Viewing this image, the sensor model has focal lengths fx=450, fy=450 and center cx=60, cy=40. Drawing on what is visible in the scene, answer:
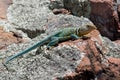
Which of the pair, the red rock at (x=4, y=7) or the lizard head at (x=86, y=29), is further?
the red rock at (x=4, y=7)

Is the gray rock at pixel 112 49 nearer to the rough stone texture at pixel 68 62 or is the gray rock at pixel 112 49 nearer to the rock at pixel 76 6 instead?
the rough stone texture at pixel 68 62

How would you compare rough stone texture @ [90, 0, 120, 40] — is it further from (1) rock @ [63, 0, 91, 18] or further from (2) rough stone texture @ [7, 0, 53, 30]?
(2) rough stone texture @ [7, 0, 53, 30]

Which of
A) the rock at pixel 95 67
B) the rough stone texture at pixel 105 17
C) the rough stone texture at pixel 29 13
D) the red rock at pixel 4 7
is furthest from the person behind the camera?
the rough stone texture at pixel 105 17

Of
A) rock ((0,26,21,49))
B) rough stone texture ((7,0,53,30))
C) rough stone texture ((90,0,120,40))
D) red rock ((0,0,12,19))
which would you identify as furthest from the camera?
rough stone texture ((90,0,120,40))

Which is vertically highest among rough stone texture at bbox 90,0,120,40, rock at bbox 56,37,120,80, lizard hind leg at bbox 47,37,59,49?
lizard hind leg at bbox 47,37,59,49

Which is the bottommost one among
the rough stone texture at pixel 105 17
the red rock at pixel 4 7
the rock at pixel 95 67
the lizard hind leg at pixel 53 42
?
the rough stone texture at pixel 105 17

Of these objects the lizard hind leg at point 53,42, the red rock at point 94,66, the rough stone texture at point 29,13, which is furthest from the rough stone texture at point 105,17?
the red rock at point 94,66

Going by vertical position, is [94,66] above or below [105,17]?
above

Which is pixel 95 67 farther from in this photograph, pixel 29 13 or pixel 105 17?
pixel 105 17

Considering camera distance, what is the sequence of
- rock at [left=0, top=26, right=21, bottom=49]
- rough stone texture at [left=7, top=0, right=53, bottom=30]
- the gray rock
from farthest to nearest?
rough stone texture at [left=7, top=0, right=53, bottom=30], rock at [left=0, top=26, right=21, bottom=49], the gray rock

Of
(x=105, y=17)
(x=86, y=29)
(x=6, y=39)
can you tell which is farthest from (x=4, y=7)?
(x=105, y=17)

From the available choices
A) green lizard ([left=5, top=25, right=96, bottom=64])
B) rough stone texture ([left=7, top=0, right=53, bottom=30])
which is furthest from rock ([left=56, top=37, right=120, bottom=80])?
rough stone texture ([left=7, top=0, right=53, bottom=30])

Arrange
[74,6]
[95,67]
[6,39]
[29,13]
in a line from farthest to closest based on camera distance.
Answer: [74,6] → [29,13] → [6,39] → [95,67]
